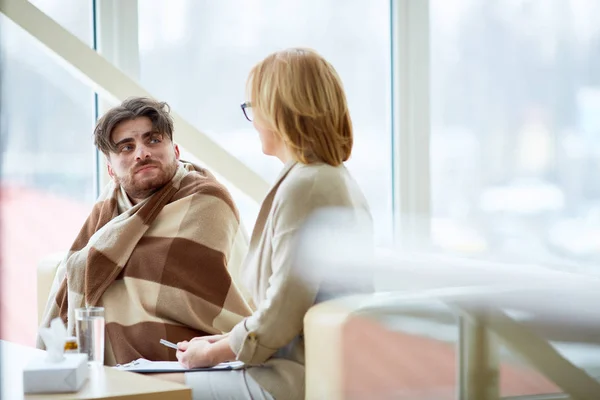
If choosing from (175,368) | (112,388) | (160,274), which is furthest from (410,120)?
(112,388)

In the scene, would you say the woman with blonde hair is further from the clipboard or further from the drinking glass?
the drinking glass

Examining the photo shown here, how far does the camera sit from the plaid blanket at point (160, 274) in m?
2.34

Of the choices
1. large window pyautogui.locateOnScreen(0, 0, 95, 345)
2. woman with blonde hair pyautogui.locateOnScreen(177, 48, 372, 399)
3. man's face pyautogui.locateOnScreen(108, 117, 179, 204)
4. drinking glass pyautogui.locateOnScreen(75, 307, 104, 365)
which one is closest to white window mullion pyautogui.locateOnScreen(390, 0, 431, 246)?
large window pyautogui.locateOnScreen(0, 0, 95, 345)

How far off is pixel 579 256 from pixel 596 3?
1152mm

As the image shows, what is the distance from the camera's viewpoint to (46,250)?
130 inches

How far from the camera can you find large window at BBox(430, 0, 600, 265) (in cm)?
388

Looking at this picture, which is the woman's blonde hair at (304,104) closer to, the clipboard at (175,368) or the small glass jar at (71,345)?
the clipboard at (175,368)

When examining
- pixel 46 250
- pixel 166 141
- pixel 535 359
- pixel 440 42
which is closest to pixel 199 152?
pixel 166 141

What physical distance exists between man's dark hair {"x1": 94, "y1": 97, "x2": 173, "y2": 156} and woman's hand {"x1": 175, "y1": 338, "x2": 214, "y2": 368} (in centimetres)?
84

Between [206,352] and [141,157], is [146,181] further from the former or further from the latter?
[206,352]

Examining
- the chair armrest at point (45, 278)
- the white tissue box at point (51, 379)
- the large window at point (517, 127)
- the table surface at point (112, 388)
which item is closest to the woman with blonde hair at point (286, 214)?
the table surface at point (112, 388)

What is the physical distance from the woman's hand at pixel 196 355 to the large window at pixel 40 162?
1.56 meters

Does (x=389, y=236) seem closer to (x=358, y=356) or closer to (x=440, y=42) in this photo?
(x=440, y=42)

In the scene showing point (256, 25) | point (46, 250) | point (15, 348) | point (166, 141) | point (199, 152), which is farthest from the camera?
point (256, 25)
